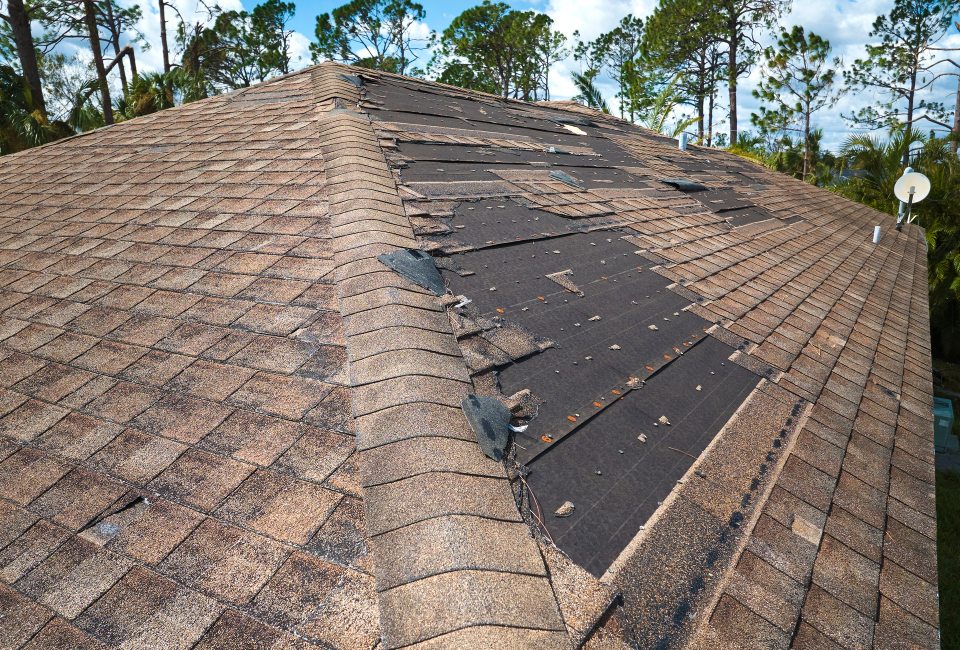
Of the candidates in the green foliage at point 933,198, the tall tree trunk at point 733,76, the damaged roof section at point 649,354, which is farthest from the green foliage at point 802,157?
the damaged roof section at point 649,354

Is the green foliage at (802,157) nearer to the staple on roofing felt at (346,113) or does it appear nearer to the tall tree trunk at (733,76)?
the tall tree trunk at (733,76)

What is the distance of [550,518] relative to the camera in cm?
188

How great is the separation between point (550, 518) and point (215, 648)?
1147 millimetres

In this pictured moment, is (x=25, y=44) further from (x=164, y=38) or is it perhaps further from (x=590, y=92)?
(x=590, y=92)

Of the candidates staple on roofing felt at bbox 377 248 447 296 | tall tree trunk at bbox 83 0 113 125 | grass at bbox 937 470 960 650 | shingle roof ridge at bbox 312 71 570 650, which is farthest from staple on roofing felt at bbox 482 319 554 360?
tall tree trunk at bbox 83 0 113 125

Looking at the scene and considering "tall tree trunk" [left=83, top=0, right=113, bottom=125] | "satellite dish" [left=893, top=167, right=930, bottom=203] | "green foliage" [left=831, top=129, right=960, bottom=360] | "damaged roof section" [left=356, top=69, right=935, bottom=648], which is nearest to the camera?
"damaged roof section" [left=356, top=69, right=935, bottom=648]

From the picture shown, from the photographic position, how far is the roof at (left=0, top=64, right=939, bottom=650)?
1.60 m

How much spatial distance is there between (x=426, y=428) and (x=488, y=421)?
11.4 inches

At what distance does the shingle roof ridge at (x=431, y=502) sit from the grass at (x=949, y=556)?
7419mm

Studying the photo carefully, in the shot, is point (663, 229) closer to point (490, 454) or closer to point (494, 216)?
point (494, 216)

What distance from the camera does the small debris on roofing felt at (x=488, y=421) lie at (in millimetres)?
2070

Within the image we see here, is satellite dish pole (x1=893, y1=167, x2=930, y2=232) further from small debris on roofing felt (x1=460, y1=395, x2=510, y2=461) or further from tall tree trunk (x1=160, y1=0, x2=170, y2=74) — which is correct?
tall tree trunk (x1=160, y1=0, x2=170, y2=74)

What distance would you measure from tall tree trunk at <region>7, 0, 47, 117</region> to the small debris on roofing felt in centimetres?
2396

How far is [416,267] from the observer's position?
319cm
